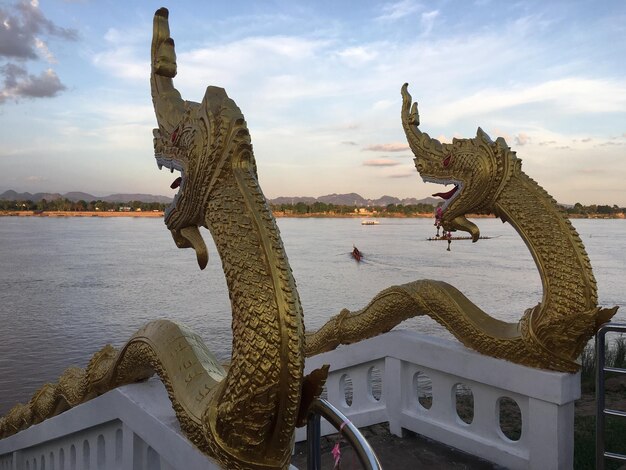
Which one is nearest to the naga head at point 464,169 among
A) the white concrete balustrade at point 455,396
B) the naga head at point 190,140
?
the white concrete balustrade at point 455,396

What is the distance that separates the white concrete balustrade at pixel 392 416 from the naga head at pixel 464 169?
1.04m

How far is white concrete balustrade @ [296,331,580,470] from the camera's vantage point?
11.0ft

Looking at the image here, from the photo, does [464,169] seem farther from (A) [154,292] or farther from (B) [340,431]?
(A) [154,292]

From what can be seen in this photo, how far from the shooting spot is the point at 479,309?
4031mm

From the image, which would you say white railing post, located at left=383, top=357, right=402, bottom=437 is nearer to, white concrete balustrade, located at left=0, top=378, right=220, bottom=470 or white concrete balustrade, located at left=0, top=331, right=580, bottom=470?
white concrete balustrade, located at left=0, top=331, right=580, bottom=470

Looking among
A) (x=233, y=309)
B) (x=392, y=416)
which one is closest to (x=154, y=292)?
(x=392, y=416)

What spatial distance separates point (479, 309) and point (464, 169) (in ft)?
3.56

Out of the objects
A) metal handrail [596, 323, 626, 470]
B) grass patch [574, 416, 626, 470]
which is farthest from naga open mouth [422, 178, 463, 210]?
grass patch [574, 416, 626, 470]

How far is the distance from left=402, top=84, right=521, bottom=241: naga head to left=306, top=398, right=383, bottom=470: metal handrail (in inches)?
102

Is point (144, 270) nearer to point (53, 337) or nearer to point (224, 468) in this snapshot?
point (53, 337)

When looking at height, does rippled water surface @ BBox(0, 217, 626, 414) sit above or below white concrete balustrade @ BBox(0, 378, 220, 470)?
below

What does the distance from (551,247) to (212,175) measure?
253 centimetres

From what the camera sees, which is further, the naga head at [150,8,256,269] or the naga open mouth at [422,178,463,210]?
the naga open mouth at [422,178,463,210]

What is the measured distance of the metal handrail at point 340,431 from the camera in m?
1.59
